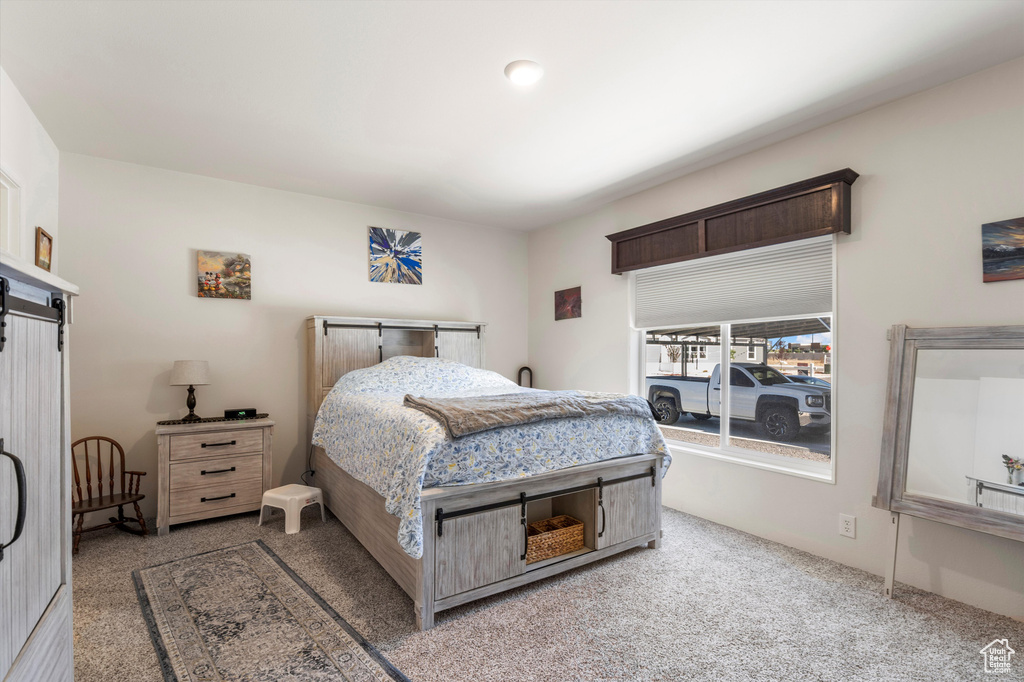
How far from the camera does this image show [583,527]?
275cm

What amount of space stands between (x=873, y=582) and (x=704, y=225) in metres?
2.35

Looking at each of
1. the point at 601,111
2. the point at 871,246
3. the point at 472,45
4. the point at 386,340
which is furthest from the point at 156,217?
the point at 871,246

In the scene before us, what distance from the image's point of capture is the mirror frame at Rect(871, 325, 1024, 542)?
217 cm

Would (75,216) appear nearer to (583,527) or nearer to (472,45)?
(472,45)

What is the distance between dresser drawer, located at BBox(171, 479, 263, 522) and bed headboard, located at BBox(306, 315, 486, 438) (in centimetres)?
66

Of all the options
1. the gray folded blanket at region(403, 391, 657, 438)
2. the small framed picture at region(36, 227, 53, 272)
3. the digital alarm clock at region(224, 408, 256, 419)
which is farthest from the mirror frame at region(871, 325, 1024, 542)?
the small framed picture at region(36, 227, 53, 272)

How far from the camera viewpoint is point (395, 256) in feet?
15.0

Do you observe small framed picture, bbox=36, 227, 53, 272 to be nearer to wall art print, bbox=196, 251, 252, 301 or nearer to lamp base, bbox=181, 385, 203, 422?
wall art print, bbox=196, 251, 252, 301

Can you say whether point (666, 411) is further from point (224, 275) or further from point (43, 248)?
point (43, 248)

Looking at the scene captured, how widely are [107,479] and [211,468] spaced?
718mm

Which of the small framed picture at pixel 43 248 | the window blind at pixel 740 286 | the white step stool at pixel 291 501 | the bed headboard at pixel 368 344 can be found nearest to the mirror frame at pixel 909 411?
the window blind at pixel 740 286

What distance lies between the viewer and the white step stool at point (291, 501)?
3232 mm

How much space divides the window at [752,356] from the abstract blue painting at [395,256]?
2119mm

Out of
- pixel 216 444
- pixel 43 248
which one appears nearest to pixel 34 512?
pixel 216 444
